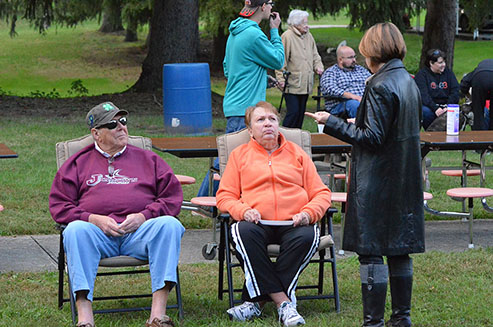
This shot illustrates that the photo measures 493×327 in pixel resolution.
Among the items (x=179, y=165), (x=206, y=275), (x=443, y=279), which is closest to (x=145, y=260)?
(x=206, y=275)

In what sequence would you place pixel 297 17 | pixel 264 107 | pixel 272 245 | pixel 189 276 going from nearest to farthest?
1. pixel 272 245
2. pixel 264 107
3. pixel 189 276
4. pixel 297 17

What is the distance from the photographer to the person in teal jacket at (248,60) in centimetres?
749

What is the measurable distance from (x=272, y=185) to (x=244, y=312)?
817 millimetres

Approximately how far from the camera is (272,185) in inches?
217

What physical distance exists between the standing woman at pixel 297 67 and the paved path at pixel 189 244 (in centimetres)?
326

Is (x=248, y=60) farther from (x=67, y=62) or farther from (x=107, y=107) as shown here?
(x=67, y=62)

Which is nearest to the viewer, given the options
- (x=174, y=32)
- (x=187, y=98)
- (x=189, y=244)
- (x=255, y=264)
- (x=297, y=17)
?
(x=255, y=264)

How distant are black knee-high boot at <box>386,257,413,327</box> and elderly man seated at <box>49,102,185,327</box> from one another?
123 centimetres

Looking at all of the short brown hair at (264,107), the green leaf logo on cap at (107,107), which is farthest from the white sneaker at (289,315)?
the green leaf logo on cap at (107,107)

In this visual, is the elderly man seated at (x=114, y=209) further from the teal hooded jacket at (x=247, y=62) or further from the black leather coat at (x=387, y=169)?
the teal hooded jacket at (x=247, y=62)

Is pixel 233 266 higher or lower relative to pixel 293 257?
lower

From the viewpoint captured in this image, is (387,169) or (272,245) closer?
(387,169)

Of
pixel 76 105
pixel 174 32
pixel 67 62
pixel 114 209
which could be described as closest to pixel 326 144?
pixel 114 209

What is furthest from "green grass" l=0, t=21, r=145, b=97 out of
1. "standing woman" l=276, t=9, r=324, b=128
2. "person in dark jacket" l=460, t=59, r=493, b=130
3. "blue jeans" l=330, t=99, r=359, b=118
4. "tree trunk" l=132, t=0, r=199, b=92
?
"blue jeans" l=330, t=99, r=359, b=118
